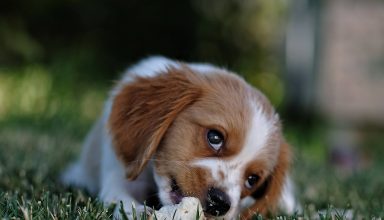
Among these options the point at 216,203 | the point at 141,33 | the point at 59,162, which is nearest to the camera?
the point at 216,203

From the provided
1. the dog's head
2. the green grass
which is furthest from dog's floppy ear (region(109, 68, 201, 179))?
the green grass

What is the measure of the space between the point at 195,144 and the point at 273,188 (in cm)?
76

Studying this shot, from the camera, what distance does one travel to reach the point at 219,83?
4188mm

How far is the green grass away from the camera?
3650 millimetres

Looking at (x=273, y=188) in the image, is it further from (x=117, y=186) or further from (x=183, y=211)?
(x=183, y=211)

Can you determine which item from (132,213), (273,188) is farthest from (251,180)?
(132,213)

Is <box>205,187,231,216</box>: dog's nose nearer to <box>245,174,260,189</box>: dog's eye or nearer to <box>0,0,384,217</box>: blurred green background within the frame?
<box>245,174,260,189</box>: dog's eye

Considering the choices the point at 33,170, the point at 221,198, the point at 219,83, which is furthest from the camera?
the point at 33,170

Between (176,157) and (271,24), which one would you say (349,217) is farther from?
(271,24)

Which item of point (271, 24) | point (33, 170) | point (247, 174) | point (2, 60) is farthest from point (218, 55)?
point (247, 174)

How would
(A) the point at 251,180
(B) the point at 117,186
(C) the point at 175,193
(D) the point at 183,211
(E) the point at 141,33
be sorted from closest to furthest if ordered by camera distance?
(D) the point at 183,211 → (C) the point at 175,193 → (A) the point at 251,180 → (B) the point at 117,186 → (E) the point at 141,33

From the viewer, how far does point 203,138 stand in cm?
386

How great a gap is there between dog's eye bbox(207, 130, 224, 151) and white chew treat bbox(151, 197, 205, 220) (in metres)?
0.48

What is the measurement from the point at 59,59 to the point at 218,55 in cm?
437
